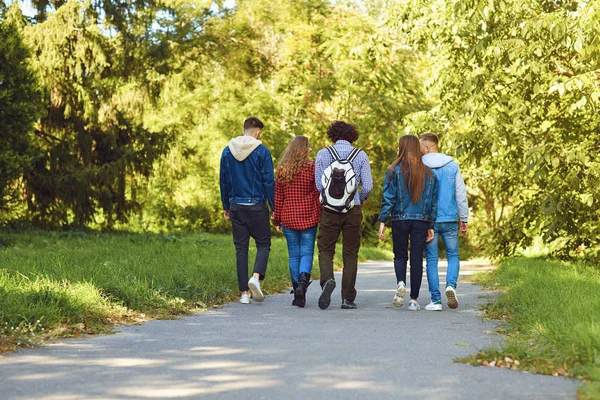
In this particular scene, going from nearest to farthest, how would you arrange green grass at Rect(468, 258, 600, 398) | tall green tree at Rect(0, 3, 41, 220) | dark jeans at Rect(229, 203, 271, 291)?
green grass at Rect(468, 258, 600, 398), dark jeans at Rect(229, 203, 271, 291), tall green tree at Rect(0, 3, 41, 220)

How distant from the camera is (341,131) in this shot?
928 cm

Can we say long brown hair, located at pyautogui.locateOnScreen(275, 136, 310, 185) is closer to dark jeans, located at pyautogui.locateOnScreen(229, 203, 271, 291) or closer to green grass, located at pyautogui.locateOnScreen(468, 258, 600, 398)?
dark jeans, located at pyautogui.locateOnScreen(229, 203, 271, 291)

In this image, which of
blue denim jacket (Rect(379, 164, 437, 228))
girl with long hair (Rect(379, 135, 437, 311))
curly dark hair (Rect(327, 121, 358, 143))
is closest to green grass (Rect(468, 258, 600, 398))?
girl with long hair (Rect(379, 135, 437, 311))

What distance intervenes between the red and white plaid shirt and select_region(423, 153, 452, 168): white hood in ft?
4.32

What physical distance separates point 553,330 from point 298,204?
4128 mm

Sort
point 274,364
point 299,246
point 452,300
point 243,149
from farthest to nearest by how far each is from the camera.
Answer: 1. point 299,246
2. point 243,149
3. point 452,300
4. point 274,364

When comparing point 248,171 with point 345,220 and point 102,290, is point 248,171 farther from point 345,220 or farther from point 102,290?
point 102,290

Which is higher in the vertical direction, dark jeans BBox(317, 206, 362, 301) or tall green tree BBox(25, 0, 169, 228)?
tall green tree BBox(25, 0, 169, 228)

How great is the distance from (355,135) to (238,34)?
2730 cm

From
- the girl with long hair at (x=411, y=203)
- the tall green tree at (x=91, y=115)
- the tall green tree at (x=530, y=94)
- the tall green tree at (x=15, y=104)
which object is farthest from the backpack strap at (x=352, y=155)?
the tall green tree at (x=91, y=115)

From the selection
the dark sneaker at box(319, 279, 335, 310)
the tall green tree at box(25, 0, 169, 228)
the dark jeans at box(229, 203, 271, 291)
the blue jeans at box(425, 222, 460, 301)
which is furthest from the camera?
the tall green tree at box(25, 0, 169, 228)

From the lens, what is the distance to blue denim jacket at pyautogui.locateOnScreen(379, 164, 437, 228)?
919 cm

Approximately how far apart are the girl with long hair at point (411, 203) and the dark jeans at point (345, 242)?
312 mm

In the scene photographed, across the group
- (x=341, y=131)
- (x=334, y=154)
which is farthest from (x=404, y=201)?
(x=341, y=131)
